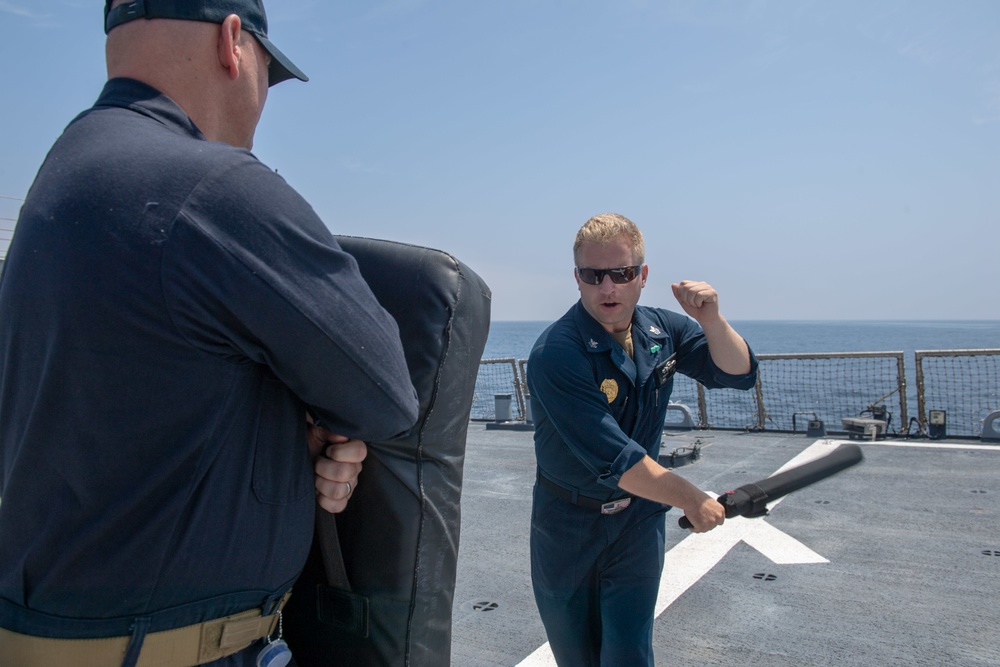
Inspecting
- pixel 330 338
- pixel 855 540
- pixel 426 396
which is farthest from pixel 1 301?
pixel 855 540

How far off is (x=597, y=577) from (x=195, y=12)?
2426mm

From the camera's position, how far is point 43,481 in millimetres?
1235

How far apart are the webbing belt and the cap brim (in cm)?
111

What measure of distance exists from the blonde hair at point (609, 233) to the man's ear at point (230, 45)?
6.05ft

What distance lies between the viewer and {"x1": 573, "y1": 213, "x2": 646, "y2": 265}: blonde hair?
3.04 m

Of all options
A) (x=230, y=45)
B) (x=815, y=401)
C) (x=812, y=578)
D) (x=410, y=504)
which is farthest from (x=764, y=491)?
(x=815, y=401)

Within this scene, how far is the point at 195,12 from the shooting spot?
138 centimetres

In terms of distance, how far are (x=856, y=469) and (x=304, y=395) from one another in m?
8.09

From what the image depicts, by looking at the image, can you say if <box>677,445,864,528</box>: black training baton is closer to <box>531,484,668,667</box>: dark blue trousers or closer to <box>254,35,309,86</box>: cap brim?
<box>531,484,668,667</box>: dark blue trousers

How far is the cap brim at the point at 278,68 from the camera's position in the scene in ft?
4.95

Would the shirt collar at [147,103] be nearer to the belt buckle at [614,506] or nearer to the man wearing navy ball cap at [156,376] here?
the man wearing navy ball cap at [156,376]

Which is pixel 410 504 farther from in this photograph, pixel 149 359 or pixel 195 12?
pixel 195 12

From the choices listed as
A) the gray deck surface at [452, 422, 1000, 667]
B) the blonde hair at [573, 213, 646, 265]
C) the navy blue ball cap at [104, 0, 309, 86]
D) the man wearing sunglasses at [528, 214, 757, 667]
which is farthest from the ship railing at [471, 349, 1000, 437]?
the navy blue ball cap at [104, 0, 309, 86]

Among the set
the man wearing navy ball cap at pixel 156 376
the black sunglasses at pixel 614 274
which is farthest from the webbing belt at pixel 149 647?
the black sunglasses at pixel 614 274
